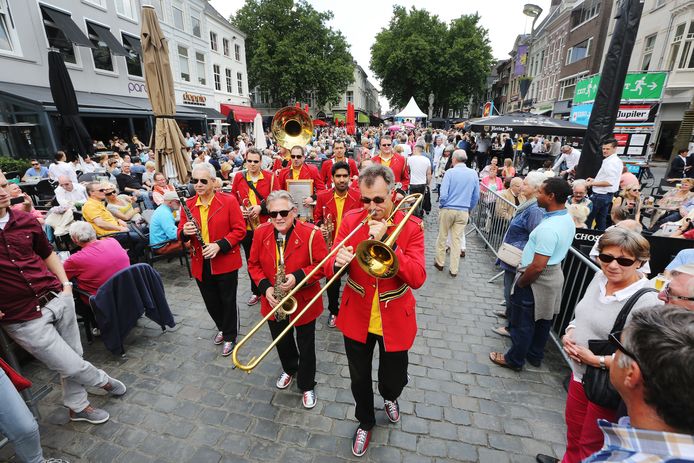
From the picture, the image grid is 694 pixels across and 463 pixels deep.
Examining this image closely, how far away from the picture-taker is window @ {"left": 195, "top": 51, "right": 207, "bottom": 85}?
27.0 metres

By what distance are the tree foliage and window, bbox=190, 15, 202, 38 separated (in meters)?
22.9

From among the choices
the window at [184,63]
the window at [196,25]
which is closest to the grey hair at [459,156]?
the window at [184,63]

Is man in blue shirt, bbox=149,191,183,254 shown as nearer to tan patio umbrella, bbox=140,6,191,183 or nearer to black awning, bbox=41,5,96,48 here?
tan patio umbrella, bbox=140,6,191,183

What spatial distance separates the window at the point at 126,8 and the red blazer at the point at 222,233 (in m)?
22.9

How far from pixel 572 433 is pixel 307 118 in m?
6.72

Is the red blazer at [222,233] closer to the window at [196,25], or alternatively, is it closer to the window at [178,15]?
the window at [178,15]

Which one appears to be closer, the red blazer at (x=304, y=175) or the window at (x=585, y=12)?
the red blazer at (x=304, y=175)

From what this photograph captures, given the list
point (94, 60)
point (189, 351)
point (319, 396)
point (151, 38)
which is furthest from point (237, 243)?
point (94, 60)

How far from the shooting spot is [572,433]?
243 cm

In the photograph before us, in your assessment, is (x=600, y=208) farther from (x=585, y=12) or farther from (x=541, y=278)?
(x=585, y=12)

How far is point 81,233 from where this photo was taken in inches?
150

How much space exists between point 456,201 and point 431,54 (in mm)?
42127

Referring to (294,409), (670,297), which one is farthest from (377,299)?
(670,297)

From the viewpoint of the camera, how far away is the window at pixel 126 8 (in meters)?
19.2
